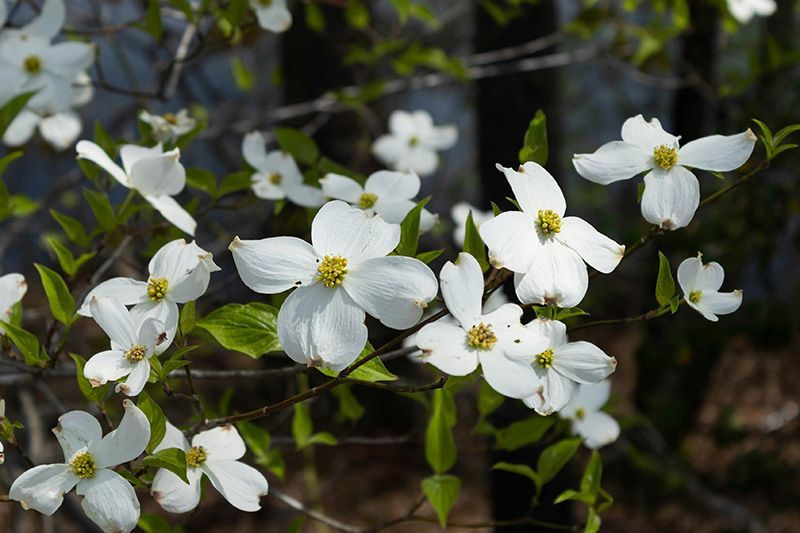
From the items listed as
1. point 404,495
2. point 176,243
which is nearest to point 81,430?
point 176,243

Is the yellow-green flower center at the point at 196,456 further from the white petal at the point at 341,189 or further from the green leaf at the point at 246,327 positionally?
the white petal at the point at 341,189

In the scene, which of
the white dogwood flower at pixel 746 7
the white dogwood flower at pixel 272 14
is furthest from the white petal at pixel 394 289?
the white dogwood flower at pixel 746 7

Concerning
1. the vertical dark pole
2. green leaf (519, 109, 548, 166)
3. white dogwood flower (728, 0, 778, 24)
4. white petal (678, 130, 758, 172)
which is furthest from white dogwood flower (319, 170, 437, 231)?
the vertical dark pole

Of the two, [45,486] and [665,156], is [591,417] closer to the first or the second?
[665,156]

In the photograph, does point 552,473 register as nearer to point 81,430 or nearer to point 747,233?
point 81,430

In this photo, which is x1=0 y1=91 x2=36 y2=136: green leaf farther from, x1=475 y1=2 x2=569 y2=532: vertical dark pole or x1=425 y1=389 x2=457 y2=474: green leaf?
x1=475 y1=2 x2=569 y2=532: vertical dark pole

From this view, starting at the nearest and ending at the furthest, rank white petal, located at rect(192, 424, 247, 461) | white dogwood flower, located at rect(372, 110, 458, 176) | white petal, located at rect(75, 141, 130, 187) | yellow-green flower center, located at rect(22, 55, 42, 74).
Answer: white petal, located at rect(192, 424, 247, 461)
white petal, located at rect(75, 141, 130, 187)
yellow-green flower center, located at rect(22, 55, 42, 74)
white dogwood flower, located at rect(372, 110, 458, 176)

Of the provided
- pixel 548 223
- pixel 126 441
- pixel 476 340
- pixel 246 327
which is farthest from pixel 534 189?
pixel 126 441
